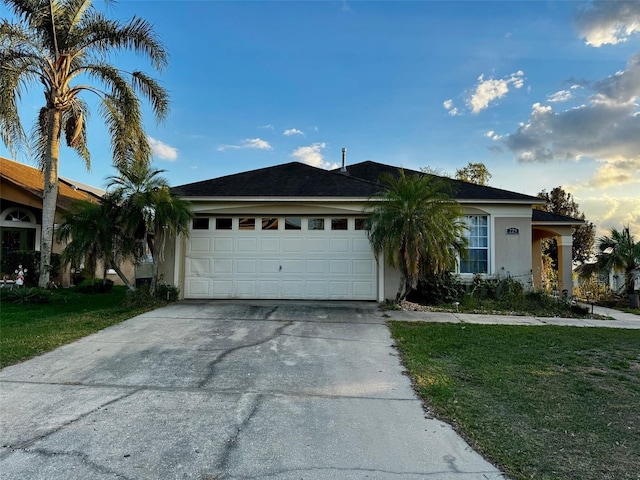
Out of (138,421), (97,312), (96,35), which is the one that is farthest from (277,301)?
(96,35)

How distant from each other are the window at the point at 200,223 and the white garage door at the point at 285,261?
20 centimetres

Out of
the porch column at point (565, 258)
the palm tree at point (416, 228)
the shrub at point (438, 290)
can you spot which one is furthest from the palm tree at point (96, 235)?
the porch column at point (565, 258)

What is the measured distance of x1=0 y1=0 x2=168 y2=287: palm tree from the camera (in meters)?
10.9

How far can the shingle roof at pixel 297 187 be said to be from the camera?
10.9 meters

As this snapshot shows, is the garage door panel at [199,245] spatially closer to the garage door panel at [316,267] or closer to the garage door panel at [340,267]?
the garage door panel at [316,267]

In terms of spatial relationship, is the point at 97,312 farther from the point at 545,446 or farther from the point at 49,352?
the point at 545,446

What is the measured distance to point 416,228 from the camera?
8992 mm

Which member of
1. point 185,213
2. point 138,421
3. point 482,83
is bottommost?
point 138,421

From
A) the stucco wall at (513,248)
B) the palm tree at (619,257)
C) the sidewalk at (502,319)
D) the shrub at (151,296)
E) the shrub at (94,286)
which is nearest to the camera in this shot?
the sidewalk at (502,319)

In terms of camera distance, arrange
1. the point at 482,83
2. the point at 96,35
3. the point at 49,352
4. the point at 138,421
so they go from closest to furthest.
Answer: the point at 138,421 → the point at 49,352 → the point at 96,35 → the point at 482,83

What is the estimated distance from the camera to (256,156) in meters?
17.4

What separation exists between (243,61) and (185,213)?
18.7 feet

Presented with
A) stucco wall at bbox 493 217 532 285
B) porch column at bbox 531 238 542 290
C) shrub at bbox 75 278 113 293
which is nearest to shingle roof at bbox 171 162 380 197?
stucco wall at bbox 493 217 532 285

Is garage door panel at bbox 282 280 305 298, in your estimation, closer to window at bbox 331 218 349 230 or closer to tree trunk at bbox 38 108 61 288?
window at bbox 331 218 349 230
